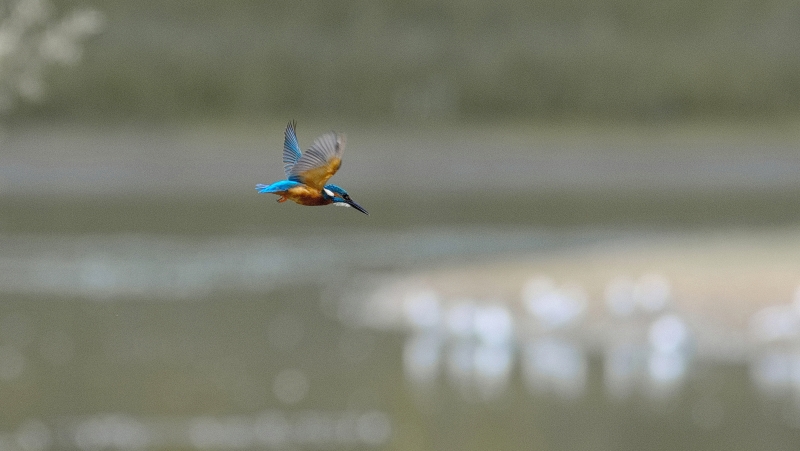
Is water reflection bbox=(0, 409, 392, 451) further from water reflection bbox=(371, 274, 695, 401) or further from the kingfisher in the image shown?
the kingfisher

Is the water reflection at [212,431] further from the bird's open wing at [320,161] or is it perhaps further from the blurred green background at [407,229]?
the bird's open wing at [320,161]

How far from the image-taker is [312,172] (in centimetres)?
170

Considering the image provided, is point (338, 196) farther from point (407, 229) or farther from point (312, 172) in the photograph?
point (407, 229)

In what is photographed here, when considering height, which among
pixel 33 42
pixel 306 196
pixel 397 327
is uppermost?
pixel 397 327

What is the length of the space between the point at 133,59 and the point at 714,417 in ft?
224

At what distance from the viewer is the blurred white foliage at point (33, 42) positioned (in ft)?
6.48

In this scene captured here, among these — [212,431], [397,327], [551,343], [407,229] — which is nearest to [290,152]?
[212,431]

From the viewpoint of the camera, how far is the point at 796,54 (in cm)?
8562

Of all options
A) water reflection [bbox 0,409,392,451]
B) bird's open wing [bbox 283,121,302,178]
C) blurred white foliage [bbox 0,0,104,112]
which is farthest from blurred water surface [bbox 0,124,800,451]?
bird's open wing [bbox 283,121,302,178]

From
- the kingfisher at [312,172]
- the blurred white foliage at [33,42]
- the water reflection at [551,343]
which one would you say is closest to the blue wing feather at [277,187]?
the kingfisher at [312,172]

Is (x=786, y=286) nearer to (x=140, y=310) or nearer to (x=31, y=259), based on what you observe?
(x=140, y=310)

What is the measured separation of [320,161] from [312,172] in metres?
0.02

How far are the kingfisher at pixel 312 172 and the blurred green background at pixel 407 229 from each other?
39 centimetres

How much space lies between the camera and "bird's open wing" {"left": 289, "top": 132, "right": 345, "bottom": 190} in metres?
1.67
